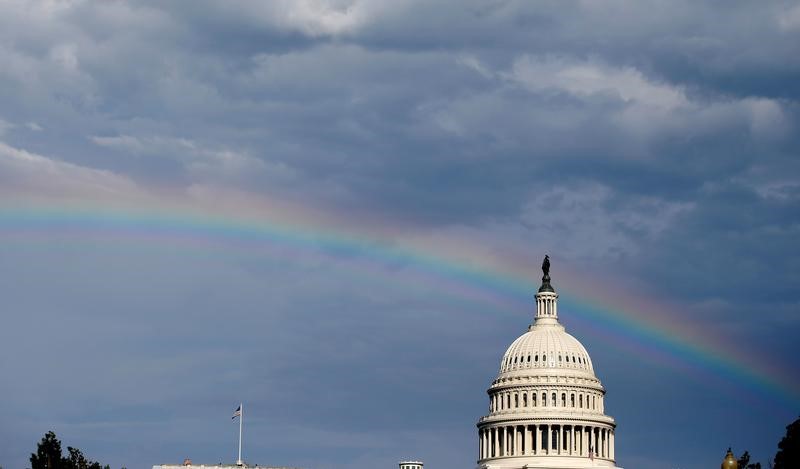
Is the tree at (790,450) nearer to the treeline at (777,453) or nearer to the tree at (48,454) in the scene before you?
the treeline at (777,453)

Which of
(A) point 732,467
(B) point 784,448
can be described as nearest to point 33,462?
(B) point 784,448

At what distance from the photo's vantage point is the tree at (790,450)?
7180 inches

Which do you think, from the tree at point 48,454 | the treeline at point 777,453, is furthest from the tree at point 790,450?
the tree at point 48,454

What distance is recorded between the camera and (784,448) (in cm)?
18825

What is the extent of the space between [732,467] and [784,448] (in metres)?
84.0

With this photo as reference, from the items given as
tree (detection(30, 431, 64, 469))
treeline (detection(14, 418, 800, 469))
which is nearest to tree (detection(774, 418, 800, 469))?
treeline (detection(14, 418, 800, 469))

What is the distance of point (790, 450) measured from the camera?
185 meters

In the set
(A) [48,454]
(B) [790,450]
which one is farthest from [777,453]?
(A) [48,454]

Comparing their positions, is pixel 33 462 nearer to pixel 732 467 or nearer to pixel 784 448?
pixel 784 448

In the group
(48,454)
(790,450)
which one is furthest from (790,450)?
(48,454)

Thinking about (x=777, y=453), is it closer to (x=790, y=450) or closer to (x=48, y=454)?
(x=790, y=450)

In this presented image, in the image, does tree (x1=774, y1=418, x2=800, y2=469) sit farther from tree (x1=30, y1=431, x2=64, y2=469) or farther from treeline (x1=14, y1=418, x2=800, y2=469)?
tree (x1=30, y1=431, x2=64, y2=469)

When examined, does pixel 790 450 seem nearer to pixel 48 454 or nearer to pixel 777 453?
pixel 777 453

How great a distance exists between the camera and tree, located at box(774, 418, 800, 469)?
598 feet
